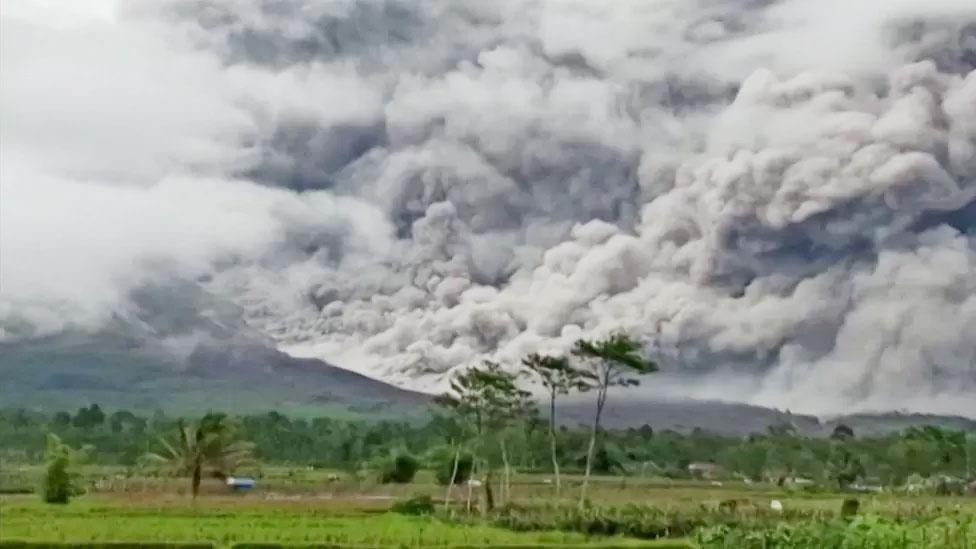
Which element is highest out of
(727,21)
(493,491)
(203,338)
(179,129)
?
(727,21)

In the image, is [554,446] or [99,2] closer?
[554,446]

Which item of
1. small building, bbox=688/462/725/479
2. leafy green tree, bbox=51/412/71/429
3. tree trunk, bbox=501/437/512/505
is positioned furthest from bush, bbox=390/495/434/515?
leafy green tree, bbox=51/412/71/429

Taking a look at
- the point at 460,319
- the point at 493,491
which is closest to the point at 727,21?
the point at 460,319

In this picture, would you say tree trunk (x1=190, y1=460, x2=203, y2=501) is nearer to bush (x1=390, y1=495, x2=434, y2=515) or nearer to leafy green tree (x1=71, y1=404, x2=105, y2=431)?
leafy green tree (x1=71, y1=404, x2=105, y2=431)

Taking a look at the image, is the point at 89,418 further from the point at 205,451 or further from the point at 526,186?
the point at 526,186

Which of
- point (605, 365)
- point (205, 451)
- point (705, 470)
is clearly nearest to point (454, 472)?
point (605, 365)

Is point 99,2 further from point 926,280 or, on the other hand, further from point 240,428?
point 926,280
